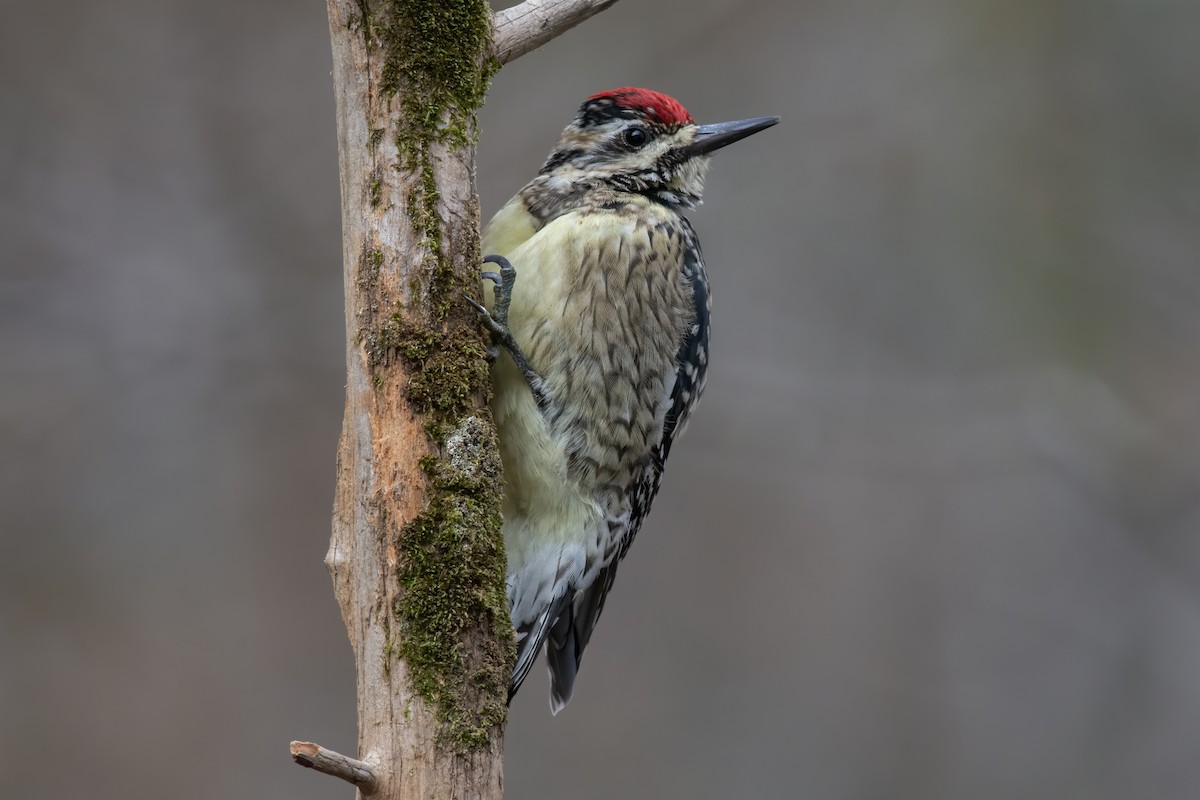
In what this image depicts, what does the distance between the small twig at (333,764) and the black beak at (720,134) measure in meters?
1.70

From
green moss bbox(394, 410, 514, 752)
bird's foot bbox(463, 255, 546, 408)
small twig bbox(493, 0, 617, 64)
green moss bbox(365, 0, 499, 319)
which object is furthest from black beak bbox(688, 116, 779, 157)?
green moss bbox(394, 410, 514, 752)

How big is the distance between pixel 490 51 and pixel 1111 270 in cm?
408

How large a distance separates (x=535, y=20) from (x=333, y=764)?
1462 millimetres

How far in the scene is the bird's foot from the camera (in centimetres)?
233

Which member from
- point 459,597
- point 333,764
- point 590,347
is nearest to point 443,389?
point 459,597

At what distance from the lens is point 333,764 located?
171 centimetres

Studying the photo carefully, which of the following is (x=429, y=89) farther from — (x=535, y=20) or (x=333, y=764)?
(x=333, y=764)

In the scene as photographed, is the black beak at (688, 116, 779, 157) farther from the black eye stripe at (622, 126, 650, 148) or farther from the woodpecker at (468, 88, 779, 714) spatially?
the black eye stripe at (622, 126, 650, 148)

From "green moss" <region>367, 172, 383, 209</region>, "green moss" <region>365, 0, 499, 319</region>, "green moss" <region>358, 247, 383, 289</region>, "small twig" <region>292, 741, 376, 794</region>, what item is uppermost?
"green moss" <region>365, 0, 499, 319</region>

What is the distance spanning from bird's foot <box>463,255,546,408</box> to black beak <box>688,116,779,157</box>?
0.74 meters

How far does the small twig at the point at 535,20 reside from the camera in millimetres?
2334

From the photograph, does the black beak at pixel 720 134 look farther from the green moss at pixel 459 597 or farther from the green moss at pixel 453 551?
the green moss at pixel 459 597

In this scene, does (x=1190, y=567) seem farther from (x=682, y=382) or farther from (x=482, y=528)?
(x=482, y=528)

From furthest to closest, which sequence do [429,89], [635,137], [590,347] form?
[635,137] → [590,347] → [429,89]
